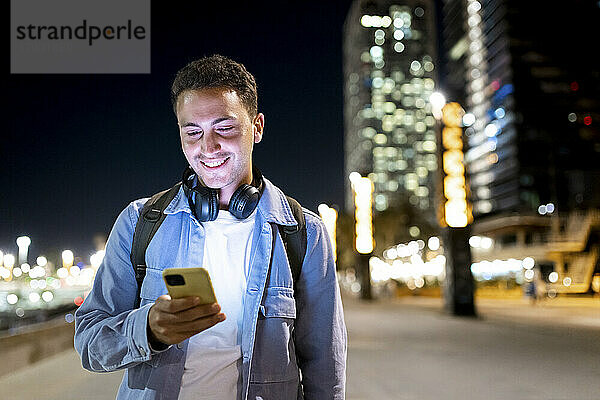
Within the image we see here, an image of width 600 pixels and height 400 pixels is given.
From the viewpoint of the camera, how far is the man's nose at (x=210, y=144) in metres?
1.96

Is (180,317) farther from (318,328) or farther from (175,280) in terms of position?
(318,328)

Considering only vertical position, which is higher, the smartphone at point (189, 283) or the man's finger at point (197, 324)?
the smartphone at point (189, 283)

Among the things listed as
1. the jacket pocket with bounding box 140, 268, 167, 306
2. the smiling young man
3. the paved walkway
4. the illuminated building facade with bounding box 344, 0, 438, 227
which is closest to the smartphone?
the smiling young man

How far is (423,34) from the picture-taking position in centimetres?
19062

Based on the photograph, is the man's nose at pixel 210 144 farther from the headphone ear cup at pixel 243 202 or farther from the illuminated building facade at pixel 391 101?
the illuminated building facade at pixel 391 101

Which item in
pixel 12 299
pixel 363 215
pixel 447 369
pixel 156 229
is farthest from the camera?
pixel 363 215

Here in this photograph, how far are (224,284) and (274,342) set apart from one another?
0.24 meters

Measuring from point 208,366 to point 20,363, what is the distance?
30.1 ft

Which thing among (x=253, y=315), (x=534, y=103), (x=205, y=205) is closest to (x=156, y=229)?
(x=205, y=205)

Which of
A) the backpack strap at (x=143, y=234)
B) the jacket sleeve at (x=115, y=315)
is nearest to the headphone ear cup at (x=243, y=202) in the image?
the backpack strap at (x=143, y=234)

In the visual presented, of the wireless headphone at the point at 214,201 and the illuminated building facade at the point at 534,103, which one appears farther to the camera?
the illuminated building facade at the point at 534,103

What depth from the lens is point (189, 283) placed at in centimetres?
154

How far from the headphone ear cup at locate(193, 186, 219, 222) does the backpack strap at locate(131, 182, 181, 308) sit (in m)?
0.11

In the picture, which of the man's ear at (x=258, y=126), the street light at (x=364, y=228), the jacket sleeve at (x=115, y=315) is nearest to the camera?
the jacket sleeve at (x=115, y=315)
